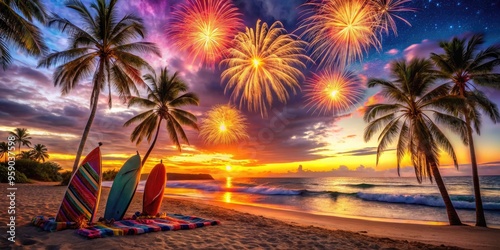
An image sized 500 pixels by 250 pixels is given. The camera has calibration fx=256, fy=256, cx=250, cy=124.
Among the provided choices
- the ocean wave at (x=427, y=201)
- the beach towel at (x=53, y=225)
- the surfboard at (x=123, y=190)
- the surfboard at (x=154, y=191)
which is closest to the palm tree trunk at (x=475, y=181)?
the ocean wave at (x=427, y=201)

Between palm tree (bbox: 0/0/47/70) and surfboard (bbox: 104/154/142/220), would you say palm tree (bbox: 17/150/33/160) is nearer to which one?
palm tree (bbox: 0/0/47/70)

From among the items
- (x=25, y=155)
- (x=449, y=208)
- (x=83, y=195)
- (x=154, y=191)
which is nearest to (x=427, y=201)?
(x=449, y=208)

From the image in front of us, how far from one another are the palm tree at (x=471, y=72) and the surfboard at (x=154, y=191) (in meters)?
14.2

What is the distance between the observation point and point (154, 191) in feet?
27.0

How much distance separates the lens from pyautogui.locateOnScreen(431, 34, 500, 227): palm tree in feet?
42.1

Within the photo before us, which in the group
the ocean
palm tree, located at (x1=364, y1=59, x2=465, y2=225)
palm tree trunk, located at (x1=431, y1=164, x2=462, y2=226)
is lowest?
the ocean

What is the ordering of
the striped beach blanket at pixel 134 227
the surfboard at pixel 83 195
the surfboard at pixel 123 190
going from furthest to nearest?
the surfboard at pixel 123 190 < the surfboard at pixel 83 195 < the striped beach blanket at pixel 134 227

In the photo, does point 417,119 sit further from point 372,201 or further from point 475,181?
point 372,201

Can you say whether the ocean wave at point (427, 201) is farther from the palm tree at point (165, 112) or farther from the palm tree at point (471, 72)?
the palm tree at point (165, 112)

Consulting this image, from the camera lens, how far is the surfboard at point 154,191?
7.97 metres

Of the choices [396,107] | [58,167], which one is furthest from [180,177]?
[396,107]

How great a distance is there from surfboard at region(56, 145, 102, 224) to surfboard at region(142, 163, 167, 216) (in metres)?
1.68

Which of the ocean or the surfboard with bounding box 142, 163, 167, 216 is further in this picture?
the ocean

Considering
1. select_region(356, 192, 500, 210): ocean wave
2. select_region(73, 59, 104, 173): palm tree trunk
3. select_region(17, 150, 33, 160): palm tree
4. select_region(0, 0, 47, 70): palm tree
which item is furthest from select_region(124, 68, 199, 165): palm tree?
select_region(17, 150, 33, 160): palm tree
